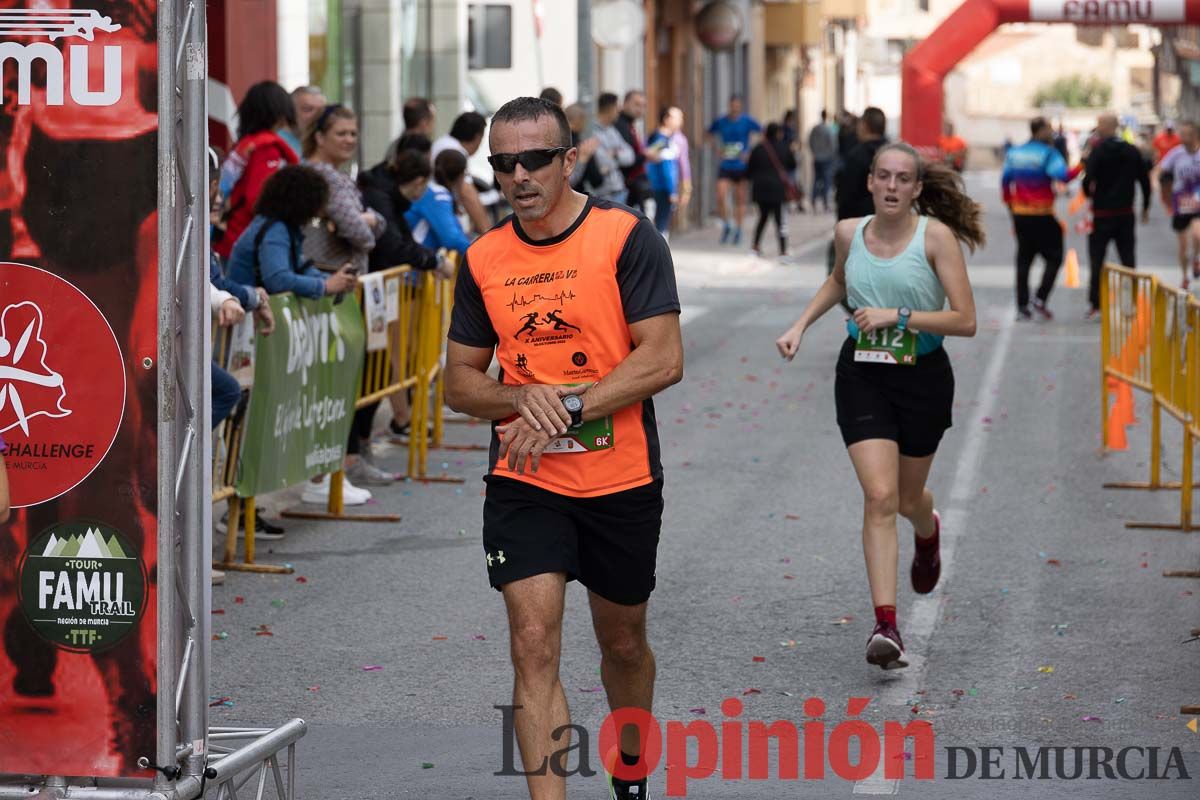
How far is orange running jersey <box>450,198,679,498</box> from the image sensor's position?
16.9 feet

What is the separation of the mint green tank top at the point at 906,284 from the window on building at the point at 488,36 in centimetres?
1828

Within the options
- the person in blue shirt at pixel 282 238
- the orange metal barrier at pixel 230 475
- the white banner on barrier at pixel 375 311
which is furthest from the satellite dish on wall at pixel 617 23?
the orange metal barrier at pixel 230 475

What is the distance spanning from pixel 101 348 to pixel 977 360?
13.3 meters

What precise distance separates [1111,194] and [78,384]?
16946mm

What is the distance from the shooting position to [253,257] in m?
9.76

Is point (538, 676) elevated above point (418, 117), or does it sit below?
below

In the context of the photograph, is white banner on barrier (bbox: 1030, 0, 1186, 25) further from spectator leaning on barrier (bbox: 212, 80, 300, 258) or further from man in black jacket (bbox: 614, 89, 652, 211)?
spectator leaning on barrier (bbox: 212, 80, 300, 258)

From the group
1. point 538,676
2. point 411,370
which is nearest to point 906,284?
point 538,676

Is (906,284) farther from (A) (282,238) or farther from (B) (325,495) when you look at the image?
(B) (325,495)

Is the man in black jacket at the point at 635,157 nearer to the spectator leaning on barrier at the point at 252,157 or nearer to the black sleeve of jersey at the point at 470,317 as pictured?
the spectator leaning on barrier at the point at 252,157

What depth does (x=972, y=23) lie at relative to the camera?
2978 centimetres

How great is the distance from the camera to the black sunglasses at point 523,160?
16.8ft

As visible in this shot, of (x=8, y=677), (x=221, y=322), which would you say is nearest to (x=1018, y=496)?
(x=221, y=322)

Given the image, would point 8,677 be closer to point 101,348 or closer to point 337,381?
point 101,348
